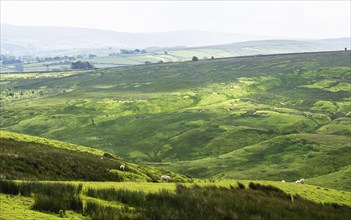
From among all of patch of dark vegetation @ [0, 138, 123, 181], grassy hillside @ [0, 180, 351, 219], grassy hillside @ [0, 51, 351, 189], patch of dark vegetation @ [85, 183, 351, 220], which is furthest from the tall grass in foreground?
grassy hillside @ [0, 51, 351, 189]

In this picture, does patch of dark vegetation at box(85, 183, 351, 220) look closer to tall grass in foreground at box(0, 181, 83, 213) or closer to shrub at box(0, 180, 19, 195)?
tall grass in foreground at box(0, 181, 83, 213)

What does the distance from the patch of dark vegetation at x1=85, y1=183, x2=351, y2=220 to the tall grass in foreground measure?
2.82 feet

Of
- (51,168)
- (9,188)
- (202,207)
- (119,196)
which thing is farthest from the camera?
(51,168)

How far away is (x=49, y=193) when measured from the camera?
810 inches

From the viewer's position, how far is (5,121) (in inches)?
6624

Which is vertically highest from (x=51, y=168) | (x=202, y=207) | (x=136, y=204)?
(x=136, y=204)

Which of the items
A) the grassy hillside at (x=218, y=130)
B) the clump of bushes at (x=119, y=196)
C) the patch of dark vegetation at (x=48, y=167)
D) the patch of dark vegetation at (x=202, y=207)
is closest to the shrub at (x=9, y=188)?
the clump of bushes at (x=119, y=196)

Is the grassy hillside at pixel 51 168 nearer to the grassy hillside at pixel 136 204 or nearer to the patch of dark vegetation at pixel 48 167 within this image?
the patch of dark vegetation at pixel 48 167

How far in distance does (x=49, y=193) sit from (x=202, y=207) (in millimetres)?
8543

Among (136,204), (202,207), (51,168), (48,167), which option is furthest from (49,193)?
(51,168)

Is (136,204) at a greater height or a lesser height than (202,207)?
greater

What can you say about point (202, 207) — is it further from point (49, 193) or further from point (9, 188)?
point (9, 188)

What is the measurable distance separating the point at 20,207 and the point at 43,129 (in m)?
147

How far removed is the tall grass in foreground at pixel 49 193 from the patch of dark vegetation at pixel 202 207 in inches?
33.8
